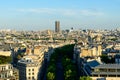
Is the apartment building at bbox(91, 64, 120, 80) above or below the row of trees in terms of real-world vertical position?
above

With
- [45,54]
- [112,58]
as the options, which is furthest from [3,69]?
[45,54]

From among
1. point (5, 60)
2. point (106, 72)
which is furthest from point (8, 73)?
point (5, 60)

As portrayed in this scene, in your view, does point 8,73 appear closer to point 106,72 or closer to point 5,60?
point 106,72

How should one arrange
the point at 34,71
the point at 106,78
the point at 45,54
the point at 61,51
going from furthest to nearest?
the point at 61,51 < the point at 45,54 < the point at 34,71 < the point at 106,78

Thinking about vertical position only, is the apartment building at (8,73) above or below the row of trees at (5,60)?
above

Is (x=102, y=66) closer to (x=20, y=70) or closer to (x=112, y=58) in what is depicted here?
(x=20, y=70)

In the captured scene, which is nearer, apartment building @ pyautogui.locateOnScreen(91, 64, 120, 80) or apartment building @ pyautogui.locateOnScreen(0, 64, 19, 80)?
apartment building @ pyautogui.locateOnScreen(91, 64, 120, 80)

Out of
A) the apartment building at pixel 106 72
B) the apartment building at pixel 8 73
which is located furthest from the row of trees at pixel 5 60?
the apartment building at pixel 106 72

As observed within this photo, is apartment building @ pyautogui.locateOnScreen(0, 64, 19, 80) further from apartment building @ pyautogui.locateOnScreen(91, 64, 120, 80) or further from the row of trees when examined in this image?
the row of trees

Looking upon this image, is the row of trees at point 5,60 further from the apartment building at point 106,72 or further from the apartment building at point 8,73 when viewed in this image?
the apartment building at point 106,72

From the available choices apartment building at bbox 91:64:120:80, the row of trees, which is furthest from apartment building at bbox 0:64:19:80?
the row of trees

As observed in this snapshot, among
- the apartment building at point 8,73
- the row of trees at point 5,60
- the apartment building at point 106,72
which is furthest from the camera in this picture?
the row of trees at point 5,60
